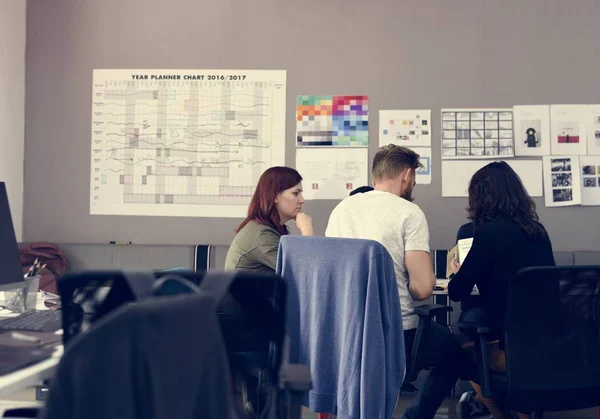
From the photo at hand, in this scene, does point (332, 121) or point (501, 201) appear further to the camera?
point (332, 121)

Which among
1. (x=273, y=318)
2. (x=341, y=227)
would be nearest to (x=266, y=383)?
(x=273, y=318)

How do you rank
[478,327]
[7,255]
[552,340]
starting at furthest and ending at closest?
1. [478,327]
2. [552,340]
3. [7,255]

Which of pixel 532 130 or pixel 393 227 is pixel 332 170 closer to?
pixel 532 130

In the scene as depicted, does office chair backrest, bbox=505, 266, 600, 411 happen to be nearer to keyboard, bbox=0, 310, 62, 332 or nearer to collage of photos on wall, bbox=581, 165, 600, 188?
keyboard, bbox=0, 310, 62, 332

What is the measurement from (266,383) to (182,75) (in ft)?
10.3

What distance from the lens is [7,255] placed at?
2.12m

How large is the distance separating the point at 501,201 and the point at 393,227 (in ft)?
1.47

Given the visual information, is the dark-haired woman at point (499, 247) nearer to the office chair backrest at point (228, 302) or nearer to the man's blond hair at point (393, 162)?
the man's blond hair at point (393, 162)

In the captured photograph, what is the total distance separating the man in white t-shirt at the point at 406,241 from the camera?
8.94 ft

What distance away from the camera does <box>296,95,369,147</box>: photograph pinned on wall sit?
14.4ft

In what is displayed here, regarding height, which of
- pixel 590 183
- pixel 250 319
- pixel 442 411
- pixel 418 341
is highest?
pixel 590 183

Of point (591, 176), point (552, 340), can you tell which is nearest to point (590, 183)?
point (591, 176)

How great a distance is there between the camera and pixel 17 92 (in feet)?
14.8

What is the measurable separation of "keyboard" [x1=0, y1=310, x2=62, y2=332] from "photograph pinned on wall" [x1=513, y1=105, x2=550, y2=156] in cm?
316
